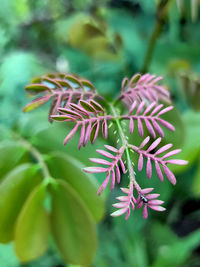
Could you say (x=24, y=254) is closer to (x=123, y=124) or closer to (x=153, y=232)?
(x=123, y=124)

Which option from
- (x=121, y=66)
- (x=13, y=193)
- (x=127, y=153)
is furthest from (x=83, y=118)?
(x=121, y=66)

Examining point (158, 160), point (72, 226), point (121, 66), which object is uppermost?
point (121, 66)

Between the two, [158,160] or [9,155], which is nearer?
[158,160]

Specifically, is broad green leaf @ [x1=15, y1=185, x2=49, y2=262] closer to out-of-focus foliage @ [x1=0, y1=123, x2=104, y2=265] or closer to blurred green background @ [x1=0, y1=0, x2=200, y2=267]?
out-of-focus foliage @ [x1=0, y1=123, x2=104, y2=265]

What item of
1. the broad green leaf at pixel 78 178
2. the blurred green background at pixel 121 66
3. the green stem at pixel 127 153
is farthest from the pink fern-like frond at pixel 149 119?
the blurred green background at pixel 121 66

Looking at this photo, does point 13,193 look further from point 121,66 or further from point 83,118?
point 121,66

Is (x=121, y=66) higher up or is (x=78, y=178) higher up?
(x=121, y=66)

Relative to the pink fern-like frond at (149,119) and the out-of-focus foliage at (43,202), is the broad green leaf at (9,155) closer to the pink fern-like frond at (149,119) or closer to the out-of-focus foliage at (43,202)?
the out-of-focus foliage at (43,202)
